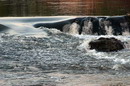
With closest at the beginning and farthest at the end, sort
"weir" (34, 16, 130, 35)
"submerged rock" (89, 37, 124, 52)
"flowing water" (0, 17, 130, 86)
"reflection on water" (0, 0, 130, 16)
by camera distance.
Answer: "flowing water" (0, 17, 130, 86) < "submerged rock" (89, 37, 124, 52) < "weir" (34, 16, 130, 35) < "reflection on water" (0, 0, 130, 16)

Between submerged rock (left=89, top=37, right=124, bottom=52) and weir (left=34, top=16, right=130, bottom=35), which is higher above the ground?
submerged rock (left=89, top=37, right=124, bottom=52)

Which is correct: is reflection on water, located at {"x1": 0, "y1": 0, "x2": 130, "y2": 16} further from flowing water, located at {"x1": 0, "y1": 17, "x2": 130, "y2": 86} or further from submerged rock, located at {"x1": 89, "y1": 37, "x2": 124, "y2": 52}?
submerged rock, located at {"x1": 89, "y1": 37, "x2": 124, "y2": 52}

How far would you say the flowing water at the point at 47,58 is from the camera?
11.7 meters

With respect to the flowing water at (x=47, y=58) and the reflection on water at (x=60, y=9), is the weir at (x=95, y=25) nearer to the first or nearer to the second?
the flowing water at (x=47, y=58)

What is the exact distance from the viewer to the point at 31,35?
851 inches

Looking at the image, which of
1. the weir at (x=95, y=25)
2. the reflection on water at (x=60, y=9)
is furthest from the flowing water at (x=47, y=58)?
the reflection on water at (x=60, y=9)


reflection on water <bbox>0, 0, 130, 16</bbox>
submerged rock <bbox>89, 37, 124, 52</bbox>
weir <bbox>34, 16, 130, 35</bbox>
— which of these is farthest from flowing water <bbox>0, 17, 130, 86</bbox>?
reflection on water <bbox>0, 0, 130, 16</bbox>

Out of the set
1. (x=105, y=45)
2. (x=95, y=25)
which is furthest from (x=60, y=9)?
(x=105, y=45)

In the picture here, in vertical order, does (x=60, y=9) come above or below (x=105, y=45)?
below

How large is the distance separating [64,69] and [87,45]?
4.91 metres

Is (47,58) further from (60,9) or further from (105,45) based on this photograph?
(60,9)

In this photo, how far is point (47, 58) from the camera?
48.7ft

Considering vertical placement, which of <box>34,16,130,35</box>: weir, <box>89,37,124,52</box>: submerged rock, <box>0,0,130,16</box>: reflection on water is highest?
<box>89,37,124,52</box>: submerged rock

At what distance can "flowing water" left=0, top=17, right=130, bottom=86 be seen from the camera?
1166 cm
